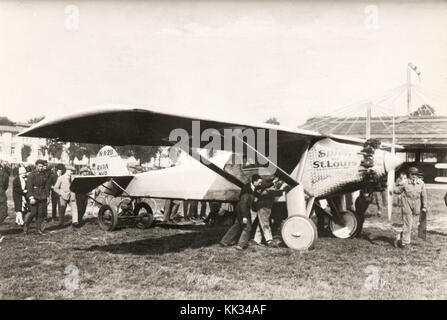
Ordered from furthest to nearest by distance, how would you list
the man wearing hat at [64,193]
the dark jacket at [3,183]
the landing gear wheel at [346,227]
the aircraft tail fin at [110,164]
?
1. the aircraft tail fin at [110,164]
2. the man wearing hat at [64,193]
3. the dark jacket at [3,183]
4. the landing gear wheel at [346,227]

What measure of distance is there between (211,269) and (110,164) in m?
6.83

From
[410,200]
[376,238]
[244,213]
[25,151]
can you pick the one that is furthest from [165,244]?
[25,151]

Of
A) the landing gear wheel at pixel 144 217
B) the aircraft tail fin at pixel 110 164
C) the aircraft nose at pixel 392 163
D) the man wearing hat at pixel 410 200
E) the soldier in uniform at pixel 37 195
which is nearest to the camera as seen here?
the aircraft nose at pixel 392 163

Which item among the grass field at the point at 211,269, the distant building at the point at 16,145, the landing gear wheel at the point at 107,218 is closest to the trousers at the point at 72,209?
the landing gear wheel at the point at 107,218

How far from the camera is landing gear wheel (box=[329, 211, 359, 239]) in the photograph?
9141mm

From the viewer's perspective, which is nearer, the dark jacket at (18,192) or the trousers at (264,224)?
the trousers at (264,224)

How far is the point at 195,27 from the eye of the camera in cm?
740

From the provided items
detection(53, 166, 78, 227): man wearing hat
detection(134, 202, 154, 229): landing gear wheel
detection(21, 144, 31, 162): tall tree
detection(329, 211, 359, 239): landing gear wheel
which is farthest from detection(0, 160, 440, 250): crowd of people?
detection(21, 144, 31, 162): tall tree

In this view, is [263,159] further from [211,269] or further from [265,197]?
[211,269]

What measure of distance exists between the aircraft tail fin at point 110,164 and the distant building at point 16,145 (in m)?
18.0

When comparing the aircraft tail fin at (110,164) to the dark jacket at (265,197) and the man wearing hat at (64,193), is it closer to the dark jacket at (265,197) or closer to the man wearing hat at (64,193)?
the man wearing hat at (64,193)

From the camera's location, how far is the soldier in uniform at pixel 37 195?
963 cm
